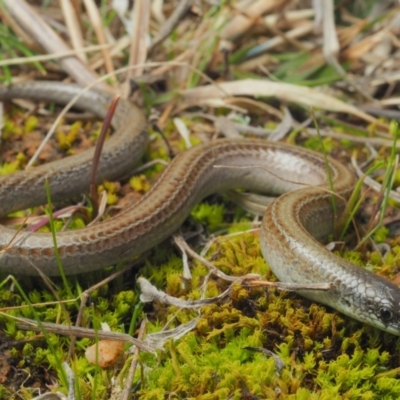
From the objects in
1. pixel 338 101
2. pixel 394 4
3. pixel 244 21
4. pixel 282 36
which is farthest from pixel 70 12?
pixel 394 4

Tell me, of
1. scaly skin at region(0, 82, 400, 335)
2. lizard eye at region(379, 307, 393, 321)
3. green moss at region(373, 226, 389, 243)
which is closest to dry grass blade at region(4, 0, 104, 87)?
scaly skin at region(0, 82, 400, 335)

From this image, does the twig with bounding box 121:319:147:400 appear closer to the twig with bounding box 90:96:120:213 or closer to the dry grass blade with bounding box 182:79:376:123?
the twig with bounding box 90:96:120:213

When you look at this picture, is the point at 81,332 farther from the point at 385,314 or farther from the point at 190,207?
the point at 385,314

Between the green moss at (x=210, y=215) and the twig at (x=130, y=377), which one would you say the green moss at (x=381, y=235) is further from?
the twig at (x=130, y=377)

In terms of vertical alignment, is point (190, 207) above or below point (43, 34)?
below

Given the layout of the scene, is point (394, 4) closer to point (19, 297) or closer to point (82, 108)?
point (82, 108)

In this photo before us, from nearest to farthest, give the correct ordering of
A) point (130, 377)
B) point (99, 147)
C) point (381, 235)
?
point (130, 377) → point (99, 147) → point (381, 235)

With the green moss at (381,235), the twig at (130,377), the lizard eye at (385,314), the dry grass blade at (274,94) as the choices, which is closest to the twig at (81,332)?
the twig at (130,377)

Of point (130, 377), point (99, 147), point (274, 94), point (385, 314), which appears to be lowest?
point (385, 314)

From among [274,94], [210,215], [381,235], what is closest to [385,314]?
[381,235]
